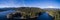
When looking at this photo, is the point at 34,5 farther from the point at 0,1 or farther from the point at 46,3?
the point at 0,1

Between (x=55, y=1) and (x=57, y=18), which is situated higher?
(x=55, y=1)

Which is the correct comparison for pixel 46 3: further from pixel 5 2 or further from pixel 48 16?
pixel 5 2

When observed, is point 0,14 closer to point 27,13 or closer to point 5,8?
point 5,8

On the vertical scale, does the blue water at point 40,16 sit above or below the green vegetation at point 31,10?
below

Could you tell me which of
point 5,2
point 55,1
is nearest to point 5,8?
point 5,2

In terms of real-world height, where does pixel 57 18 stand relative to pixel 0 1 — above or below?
below

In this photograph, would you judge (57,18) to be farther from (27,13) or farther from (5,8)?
(5,8)

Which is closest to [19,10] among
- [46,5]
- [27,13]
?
[27,13]

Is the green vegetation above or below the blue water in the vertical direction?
above
